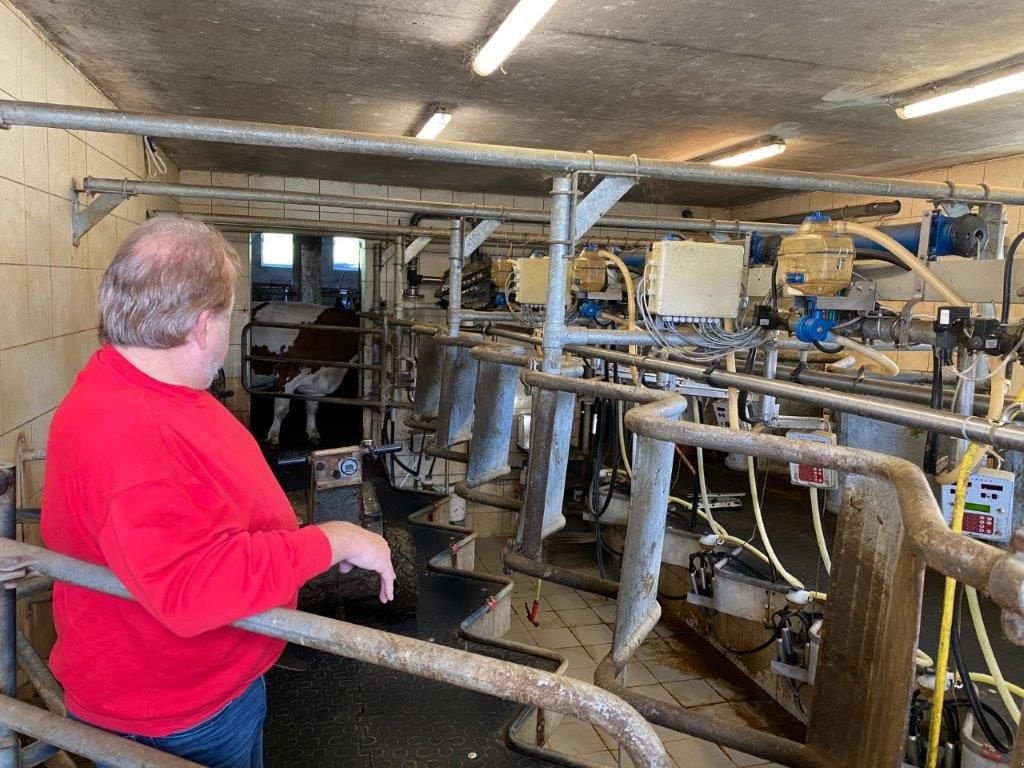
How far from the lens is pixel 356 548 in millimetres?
1167

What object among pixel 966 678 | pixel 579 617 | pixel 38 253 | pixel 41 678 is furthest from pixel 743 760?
pixel 38 253

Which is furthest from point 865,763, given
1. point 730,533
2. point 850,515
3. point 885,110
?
point 885,110

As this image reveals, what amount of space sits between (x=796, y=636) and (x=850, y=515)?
2.64m

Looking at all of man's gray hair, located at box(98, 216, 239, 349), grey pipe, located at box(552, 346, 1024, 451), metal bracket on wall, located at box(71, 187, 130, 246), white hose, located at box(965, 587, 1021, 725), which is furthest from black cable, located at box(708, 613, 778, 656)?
metal bracket on wall, located at box(71, 187, 130, 246)

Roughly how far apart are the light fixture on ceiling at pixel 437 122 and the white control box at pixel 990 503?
135 inches

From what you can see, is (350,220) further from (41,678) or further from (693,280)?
(41,678)

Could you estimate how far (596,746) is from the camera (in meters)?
3.55

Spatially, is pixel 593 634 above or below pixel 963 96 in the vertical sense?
below

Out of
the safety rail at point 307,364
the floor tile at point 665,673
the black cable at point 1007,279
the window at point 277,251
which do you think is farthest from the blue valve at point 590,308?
the window at point 277,251

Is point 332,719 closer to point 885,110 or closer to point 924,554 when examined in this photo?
point 924,554

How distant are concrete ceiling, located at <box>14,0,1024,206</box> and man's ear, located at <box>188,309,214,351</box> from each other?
211 centimetres

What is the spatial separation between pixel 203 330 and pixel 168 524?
12.3 inches

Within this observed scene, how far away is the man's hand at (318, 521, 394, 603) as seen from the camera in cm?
114

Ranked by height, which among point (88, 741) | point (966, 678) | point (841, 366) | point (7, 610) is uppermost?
point (841, 366)
